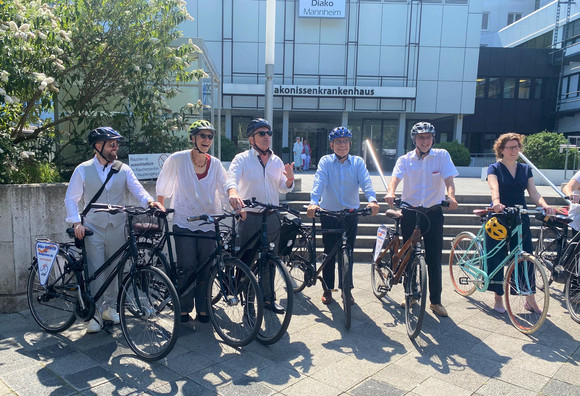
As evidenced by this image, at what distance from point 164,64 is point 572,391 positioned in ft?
19.3

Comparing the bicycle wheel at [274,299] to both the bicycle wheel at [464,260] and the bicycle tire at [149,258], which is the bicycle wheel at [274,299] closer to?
the bicycle tire at [149,258]

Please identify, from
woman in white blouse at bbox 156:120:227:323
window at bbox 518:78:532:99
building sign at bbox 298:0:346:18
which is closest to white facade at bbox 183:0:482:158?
building sign at bbox 298:0:346:18

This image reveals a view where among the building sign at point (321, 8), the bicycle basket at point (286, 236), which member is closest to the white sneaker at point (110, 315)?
the bicycle basket at point (286, 236)

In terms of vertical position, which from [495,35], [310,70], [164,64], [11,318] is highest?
[495,35]

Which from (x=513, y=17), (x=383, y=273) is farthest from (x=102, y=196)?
(x=513, y=17)

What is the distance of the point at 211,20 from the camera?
21.8 meters

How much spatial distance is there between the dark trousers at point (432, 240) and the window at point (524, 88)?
26.7 meters

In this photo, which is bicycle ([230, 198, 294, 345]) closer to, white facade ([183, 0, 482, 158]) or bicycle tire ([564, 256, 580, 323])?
bicycle tire ([564, 256, 580, 323])

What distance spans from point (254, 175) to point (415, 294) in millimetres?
1855

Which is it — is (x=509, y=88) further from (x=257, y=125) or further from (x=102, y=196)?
(x=102, y=196)

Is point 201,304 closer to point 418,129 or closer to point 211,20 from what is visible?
point 418,129

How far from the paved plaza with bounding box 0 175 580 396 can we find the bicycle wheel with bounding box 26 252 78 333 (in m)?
0.11

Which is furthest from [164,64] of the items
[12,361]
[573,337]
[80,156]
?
[573,337]

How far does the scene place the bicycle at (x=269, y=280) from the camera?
3.68 metres
